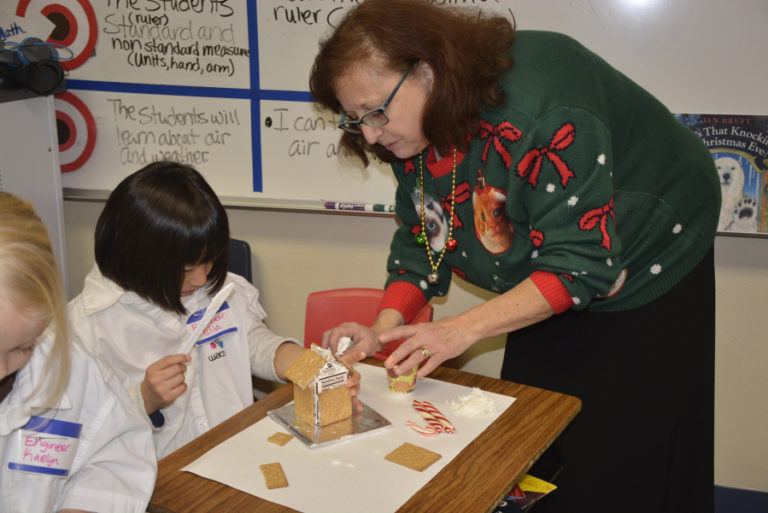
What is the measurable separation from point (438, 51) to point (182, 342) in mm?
887

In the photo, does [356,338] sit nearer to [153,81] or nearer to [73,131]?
[153,81]

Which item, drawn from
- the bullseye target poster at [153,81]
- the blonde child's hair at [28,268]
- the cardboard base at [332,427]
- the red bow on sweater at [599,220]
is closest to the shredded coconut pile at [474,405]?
the cardboard base at [332,427]

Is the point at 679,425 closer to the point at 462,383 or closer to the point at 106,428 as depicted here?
the point at 462,383


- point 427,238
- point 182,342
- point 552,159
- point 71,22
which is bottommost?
point 182,342

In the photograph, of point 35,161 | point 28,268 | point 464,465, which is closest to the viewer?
point 28,268

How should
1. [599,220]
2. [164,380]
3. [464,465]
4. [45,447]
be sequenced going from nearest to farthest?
[45,447] < [464,465] < [599,220] < [164,380]

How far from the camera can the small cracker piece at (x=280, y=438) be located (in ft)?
4.45

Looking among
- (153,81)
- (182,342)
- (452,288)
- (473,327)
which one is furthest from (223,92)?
(473,327)

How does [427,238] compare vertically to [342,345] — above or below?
A: above

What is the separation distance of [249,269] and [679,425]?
1599 mm

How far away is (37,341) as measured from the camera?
3.80ft

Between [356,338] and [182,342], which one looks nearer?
[356,338]

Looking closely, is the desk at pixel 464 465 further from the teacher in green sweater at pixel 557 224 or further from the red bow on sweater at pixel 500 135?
the red bow on sweater at pixel 500 135

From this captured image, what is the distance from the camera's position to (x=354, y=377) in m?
1.46
